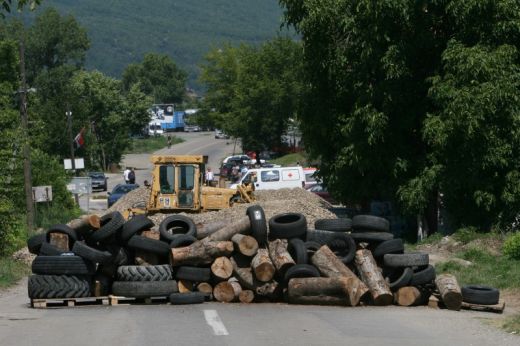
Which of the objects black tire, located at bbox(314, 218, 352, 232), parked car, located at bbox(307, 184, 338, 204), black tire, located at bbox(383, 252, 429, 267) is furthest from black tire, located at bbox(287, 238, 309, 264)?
parked car, located at bbox(307, 184, 338, 204)

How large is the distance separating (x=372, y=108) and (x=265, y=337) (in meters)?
17.1

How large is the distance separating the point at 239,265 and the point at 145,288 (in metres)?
1.72

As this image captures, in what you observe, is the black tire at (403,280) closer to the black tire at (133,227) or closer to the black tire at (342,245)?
the black tire at (342,245)

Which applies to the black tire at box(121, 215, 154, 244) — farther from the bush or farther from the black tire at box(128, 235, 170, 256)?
the bush

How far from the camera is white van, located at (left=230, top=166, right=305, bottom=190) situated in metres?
49.1

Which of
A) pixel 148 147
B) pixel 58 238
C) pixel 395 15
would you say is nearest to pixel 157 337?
pixel 58 238

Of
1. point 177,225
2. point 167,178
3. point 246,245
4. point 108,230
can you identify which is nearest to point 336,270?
point 246,245

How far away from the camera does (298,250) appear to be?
1780cm

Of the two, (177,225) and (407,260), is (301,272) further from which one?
(177,225)

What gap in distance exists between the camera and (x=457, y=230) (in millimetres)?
28594

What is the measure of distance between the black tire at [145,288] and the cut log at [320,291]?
2.15 m

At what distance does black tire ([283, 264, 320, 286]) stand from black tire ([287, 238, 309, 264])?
0.19m

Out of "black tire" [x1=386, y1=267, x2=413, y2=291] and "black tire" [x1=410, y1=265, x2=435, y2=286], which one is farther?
"black tire" [x1=410, y1=265, x2=435, y2=286]

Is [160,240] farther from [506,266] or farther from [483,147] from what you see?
[483,147]
